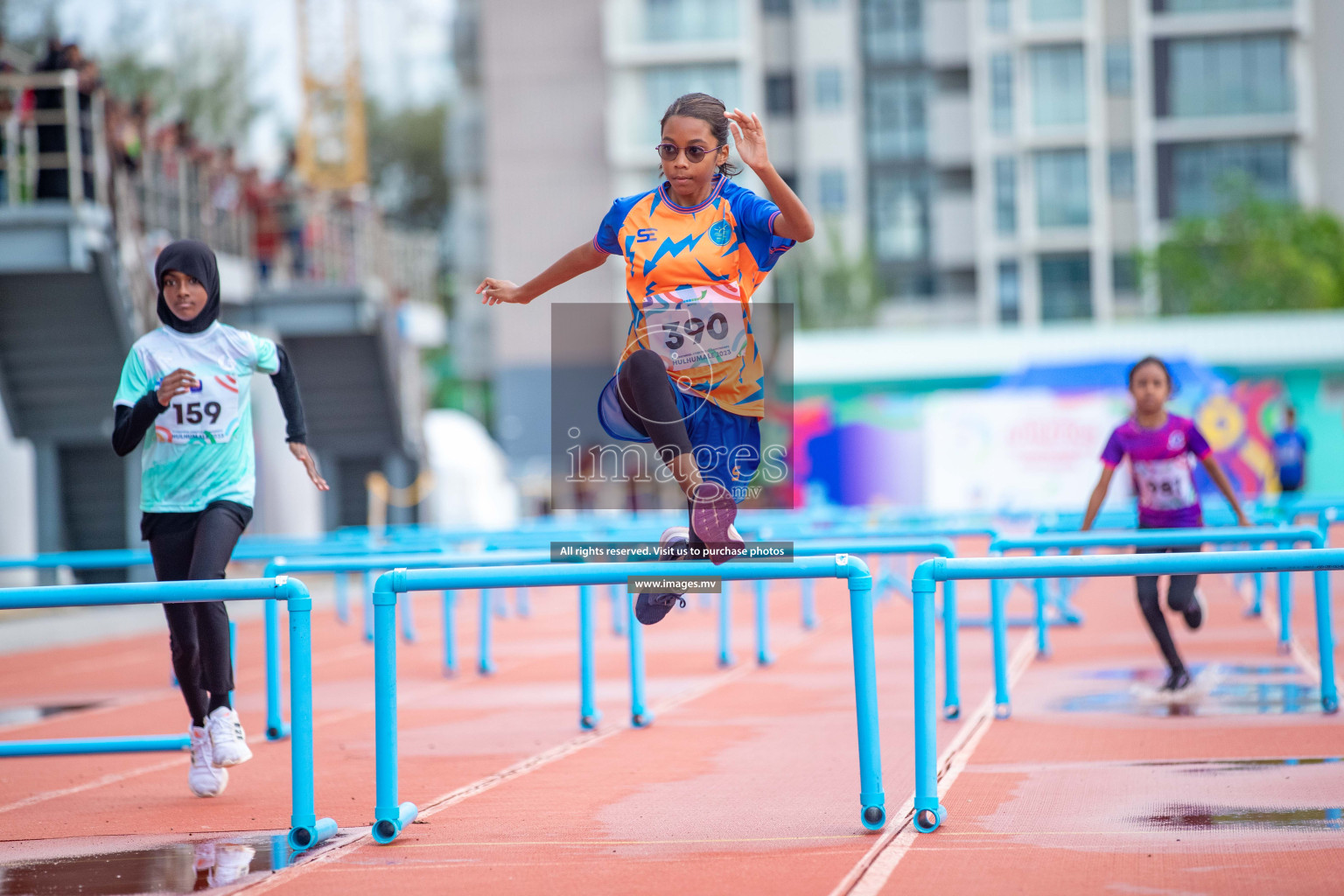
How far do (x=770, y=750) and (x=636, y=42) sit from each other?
47.2 m

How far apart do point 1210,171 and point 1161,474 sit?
45.9 meters

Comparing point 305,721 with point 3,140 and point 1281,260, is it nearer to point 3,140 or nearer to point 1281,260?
point 3,140

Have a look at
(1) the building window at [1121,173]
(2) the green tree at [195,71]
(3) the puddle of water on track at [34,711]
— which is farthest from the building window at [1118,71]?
A: (3) the puddle of water on track at [34,711]

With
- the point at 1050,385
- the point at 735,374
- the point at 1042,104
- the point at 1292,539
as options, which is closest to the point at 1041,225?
the point at 1042,104

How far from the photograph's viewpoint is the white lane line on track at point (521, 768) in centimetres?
491

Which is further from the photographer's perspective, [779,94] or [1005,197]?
[779,94]

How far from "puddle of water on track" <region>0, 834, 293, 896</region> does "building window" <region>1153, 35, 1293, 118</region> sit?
50055 millimetres

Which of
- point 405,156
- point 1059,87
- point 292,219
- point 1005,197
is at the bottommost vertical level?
point 292,219

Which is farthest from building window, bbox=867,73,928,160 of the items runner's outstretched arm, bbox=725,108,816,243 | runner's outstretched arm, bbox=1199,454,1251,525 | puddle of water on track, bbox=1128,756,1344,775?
runner's outstretched arm, bbox=725,108,816,243

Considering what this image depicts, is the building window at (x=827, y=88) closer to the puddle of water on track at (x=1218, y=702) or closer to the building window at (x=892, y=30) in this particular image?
the building window at (x=892, y=30)

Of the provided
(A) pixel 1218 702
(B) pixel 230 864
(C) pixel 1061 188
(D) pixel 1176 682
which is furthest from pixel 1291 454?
(C) pixel 1061 188

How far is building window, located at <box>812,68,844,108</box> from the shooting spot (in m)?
53.5

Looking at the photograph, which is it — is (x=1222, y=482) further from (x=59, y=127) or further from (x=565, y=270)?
(x=59, y=127)

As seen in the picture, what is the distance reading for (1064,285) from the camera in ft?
173
